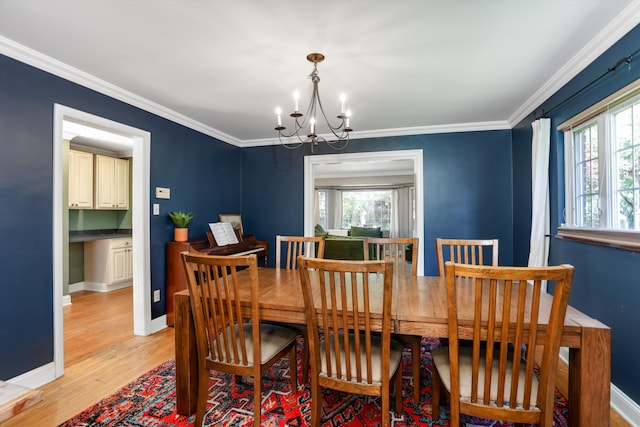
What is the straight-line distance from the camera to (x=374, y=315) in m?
1.50

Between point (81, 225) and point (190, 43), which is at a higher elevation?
point (190, 43)

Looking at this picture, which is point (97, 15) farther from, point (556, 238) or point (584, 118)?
point (556, 238)

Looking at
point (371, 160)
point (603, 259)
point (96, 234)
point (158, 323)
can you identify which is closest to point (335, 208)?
point (371, 160)

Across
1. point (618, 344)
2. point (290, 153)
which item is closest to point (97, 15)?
point (290, 153)

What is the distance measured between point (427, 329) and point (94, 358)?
9.12 feet

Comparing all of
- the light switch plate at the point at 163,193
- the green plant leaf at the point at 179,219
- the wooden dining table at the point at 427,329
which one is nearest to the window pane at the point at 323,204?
the green plant leaf at the point at 179,219

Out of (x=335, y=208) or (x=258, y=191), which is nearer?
(x=258, y=191)

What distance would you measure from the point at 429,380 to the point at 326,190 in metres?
7.50

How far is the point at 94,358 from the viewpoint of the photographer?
2643 mm

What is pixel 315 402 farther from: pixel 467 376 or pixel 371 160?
pixel 371 160

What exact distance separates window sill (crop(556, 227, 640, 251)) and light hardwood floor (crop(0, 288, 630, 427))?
3.43 feet

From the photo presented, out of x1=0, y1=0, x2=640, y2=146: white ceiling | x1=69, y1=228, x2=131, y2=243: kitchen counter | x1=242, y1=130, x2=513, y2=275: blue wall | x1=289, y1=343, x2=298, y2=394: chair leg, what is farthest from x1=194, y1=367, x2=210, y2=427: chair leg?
x1=69, y1=228, x2=131, y2=243: kitchen counter

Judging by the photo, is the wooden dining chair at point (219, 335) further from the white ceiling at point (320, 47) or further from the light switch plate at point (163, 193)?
the light switch plate at point (163, 193)

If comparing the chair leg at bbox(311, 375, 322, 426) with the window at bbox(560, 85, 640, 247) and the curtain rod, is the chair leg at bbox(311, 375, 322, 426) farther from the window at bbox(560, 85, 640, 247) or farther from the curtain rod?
the curtain rod
